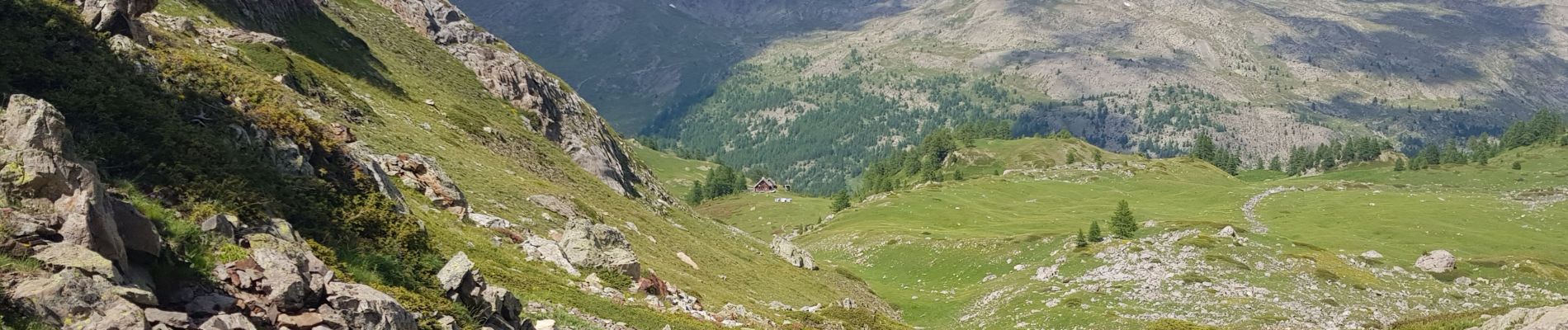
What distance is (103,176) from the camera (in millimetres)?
15602

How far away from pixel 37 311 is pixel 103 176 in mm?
5247

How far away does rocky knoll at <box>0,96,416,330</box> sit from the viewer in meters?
11.8

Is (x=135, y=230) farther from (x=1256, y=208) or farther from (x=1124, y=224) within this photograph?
(x=1256, y=208)

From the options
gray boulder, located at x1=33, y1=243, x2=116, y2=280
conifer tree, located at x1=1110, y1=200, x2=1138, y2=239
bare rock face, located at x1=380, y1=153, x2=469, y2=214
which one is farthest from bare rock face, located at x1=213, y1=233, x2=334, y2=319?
conifer tree, located at x1=1110, y1=200, x2=1138, y2=239

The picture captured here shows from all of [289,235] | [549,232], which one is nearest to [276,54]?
[549,232]

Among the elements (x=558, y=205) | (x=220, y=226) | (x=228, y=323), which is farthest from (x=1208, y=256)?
A: (x=228, y=323)

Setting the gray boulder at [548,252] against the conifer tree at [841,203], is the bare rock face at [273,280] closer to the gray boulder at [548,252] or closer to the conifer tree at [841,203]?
the gray boulder at [548,252]

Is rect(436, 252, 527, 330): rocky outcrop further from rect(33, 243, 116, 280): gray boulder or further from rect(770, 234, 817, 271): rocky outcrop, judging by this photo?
rect(770, 234, 817, 271): rocky outcrop

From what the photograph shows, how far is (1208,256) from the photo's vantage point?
73.3 meters

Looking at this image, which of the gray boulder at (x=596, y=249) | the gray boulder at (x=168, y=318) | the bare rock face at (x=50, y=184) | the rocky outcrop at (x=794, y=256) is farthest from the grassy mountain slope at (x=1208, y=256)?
the bare rock face at (x=50, y=184)

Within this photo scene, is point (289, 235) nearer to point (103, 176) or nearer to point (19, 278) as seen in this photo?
point (103, 176)

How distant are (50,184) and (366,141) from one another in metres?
33.9

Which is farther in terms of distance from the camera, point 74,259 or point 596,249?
point 596,249

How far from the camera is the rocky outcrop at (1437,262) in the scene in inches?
2911
